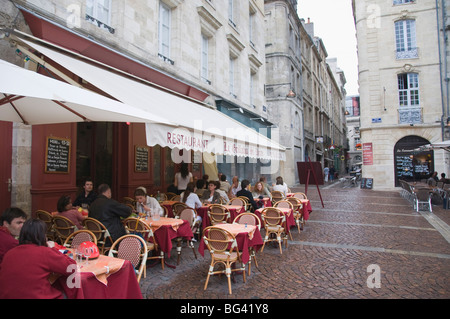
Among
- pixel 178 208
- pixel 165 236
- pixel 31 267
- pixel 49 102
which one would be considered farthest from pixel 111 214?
pixel 178 208

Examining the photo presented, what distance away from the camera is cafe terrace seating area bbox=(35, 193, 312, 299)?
2.83 m

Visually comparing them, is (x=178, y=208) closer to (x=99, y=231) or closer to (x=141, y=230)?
(x=141, y=230)

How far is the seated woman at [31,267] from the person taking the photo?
2.26 meters

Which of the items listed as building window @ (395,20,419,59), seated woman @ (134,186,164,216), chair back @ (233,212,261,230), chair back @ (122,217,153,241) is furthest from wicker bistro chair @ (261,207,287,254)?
building window @ (395,20,419,59)

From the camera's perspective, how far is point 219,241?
13.4ft

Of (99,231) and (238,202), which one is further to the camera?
(238,202)

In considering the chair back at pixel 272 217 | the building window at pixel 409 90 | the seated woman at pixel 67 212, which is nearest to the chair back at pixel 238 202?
the chair back at pixel 272 217

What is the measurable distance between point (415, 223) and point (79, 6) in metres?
10.6

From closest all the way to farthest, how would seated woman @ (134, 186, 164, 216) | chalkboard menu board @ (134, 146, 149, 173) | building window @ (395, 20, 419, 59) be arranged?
seated woman @ (134, 186, 164, 216) < chalkboard menu board @ (134, 146, 149, 173) < building window @ (395, 20, 419, 59)

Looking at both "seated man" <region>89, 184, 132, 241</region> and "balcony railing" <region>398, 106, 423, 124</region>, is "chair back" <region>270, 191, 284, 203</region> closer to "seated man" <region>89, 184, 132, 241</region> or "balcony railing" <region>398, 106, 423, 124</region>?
"seated man" <region>89, 184, 132, 241</region>

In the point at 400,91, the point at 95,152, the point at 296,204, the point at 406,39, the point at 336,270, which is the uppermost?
the point at 406,39

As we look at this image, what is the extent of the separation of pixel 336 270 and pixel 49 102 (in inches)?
200

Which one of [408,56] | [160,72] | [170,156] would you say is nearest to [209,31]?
[160,72]

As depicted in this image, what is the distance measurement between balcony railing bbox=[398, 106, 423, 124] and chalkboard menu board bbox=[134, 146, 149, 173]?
18.3 m
